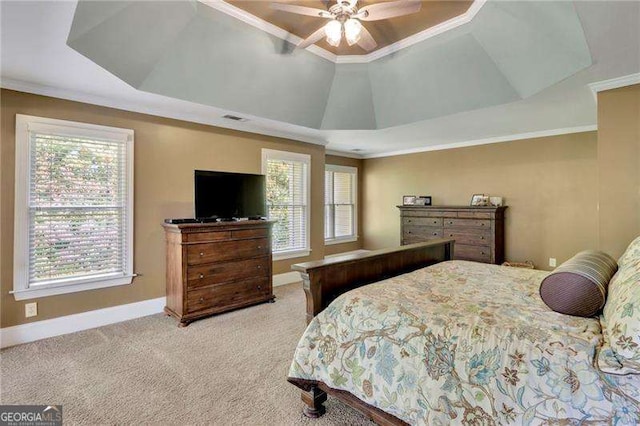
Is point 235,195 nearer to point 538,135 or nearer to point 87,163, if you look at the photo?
point 87,163

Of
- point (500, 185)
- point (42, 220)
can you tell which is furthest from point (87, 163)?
point (500, 185)

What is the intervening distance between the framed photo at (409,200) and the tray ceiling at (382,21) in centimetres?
347

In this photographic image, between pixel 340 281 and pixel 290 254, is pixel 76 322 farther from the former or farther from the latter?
pixel 340 281

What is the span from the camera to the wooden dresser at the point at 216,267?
3479 millimetres

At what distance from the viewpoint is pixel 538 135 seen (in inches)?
197

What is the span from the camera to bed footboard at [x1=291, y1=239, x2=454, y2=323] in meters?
2.04

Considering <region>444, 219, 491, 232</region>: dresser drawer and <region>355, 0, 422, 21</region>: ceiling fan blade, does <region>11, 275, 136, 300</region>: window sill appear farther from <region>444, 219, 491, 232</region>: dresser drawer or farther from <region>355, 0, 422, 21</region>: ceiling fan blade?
<region>444, 219, 491, 232</region>: dresser drawer

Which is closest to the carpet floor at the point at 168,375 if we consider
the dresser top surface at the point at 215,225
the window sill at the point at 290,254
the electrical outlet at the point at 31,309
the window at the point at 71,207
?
the electrical outlet at the point at 31,309

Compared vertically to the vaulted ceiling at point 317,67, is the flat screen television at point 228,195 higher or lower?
lower

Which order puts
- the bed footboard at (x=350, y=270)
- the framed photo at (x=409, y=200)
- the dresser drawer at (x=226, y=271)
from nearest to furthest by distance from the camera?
the bed footboard at (x=350, y=270), the dresser drawer at (x=226, y=271), the framed photo at (x=409, y=200)

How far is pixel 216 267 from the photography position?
3711mm

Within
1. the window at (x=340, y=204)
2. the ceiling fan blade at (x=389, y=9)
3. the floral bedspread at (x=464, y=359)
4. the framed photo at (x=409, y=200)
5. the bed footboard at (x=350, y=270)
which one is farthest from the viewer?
the window at (x=340, y=204)

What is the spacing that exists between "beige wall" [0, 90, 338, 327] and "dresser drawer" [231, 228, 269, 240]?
799mm

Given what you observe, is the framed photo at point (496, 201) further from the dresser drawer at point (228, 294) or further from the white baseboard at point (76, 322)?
the white baseboard at point (76, 322)
